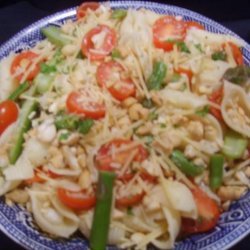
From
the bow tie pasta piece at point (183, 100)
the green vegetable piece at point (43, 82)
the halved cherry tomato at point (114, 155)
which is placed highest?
the green vegetable piece at point (43, 82)

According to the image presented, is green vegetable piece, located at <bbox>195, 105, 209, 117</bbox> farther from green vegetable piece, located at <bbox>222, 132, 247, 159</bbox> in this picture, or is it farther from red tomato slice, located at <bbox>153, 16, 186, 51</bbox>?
red tomato slice, located at <bbox>153, 16, 186, 51</bbox>

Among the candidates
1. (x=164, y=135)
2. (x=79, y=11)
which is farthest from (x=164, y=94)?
(x=79, y=11)

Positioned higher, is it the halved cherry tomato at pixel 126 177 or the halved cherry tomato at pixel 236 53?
the halved cherry tomato at pixel 236 53

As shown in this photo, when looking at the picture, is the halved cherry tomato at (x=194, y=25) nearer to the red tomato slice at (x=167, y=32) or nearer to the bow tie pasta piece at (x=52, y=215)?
the red tomato slice at (x=167, y=32)

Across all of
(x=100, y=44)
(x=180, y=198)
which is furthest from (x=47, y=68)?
(x=180, y=198)

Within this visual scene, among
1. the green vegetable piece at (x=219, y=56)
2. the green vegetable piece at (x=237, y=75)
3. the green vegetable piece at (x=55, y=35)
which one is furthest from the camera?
the green vegetable piece at (x=55, y=35)

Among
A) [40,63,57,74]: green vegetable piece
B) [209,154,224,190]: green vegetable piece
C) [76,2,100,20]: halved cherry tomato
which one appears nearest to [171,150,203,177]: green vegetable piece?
[209,154,224,190]: green vegetable piece

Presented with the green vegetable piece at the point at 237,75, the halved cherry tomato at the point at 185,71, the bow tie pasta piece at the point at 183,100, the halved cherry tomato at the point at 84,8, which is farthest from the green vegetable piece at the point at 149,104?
the halved cherry tomato at the point at 84,8
